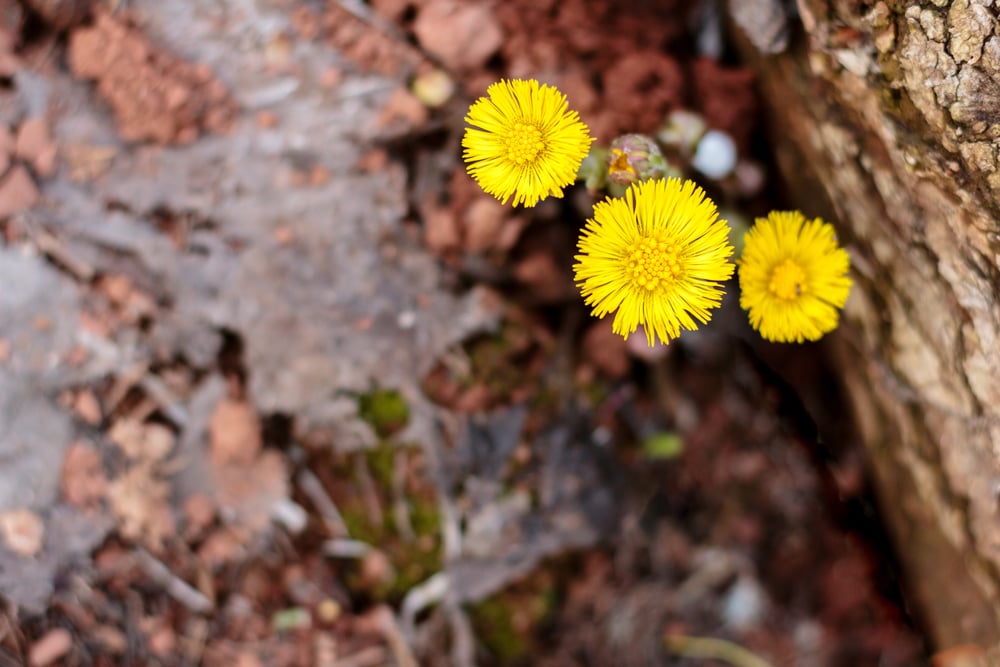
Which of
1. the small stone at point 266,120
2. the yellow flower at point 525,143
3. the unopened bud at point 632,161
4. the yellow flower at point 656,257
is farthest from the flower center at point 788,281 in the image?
the small stone at point 266,120

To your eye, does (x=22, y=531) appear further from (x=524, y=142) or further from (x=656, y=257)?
(x=656, y=257)

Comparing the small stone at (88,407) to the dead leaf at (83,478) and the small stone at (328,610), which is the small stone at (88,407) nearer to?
the dead leaf at (83,478)

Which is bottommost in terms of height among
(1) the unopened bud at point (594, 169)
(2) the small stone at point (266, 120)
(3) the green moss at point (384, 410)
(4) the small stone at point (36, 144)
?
(3) the green moss at point (384, 410)

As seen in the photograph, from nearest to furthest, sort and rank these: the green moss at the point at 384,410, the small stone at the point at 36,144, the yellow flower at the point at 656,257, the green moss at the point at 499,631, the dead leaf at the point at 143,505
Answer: the yellow flower at the point at 656,257 → the small stone at the point at 36,144 → the dead leaf at the point at 143,505 → the green moss at the point at 384,410 → the green moss at the point at 499,631

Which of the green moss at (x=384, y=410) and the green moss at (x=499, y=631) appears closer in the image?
the green moss at (x=384, y=410)

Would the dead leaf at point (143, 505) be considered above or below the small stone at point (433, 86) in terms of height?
below
